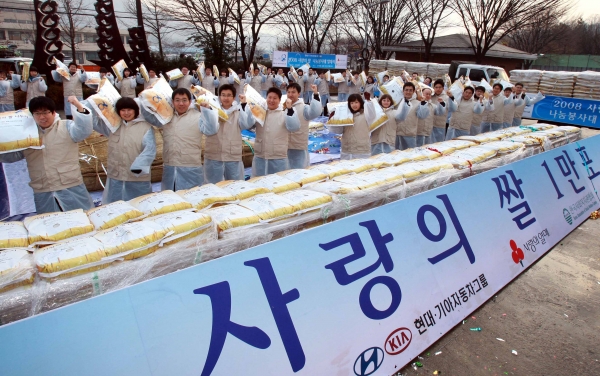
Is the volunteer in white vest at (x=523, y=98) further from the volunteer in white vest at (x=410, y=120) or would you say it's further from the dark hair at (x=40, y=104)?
the dark hair at (x=40, y=104)

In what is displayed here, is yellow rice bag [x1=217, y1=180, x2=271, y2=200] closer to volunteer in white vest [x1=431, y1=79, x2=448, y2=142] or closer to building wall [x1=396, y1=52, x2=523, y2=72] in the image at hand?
volunteer in white vest [x1=431, y1=79, x2=448, y2=142]

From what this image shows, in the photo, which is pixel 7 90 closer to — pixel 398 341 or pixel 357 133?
pixel 357 133

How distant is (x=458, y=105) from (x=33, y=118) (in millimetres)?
6885

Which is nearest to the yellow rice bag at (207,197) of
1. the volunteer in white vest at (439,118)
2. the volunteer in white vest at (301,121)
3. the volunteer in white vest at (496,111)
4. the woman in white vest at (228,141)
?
Answer: the woman in white vest at (228,141)

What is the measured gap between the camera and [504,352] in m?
2.70

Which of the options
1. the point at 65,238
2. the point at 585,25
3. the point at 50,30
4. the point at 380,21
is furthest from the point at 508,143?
the point at 585,25

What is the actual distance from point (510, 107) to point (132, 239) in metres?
9.15

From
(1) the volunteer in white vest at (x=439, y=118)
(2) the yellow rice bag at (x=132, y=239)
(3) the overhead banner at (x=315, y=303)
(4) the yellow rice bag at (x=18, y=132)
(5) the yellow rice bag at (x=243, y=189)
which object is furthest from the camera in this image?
(1) the volunteer in white vest at (x=439, y=118)

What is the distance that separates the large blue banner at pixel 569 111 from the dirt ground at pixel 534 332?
1221 cm

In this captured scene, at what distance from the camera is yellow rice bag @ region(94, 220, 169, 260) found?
6.36 feet

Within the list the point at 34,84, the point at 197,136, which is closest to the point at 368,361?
the point at 197,136

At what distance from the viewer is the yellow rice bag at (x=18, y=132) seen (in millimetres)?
2979

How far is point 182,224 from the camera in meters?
2.16

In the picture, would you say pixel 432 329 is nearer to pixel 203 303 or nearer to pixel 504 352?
pixel 504 352
